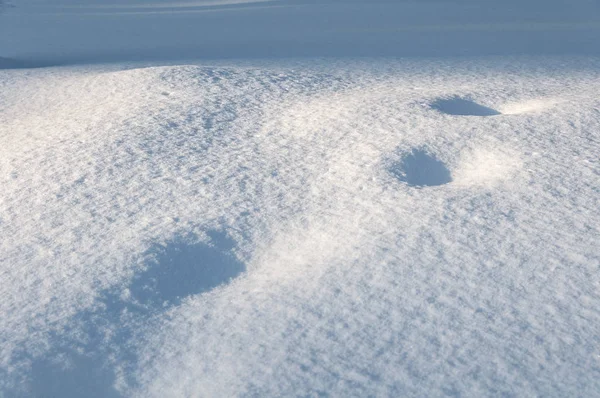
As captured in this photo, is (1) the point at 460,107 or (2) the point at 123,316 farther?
(1) the point at 460,107

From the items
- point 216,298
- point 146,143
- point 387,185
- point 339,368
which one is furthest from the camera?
point 146,143

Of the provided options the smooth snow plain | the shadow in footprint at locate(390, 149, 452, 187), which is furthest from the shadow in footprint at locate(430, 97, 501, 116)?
the shadow in footprint at locate(390, 149, 452, 187)

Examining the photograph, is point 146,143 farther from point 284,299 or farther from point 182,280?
point 284,299

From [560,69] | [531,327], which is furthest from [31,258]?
[560,69]

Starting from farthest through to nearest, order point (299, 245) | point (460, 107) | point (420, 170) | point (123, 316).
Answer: point (460, 107) → point (420, 170) → point (299, 245) → point (123, 316)

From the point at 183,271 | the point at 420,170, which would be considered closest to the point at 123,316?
the point at 183,271

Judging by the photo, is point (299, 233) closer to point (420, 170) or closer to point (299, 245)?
point (299, 245)
